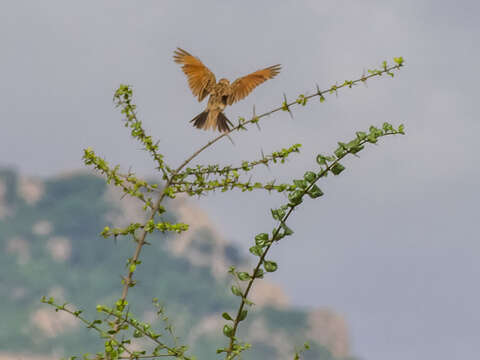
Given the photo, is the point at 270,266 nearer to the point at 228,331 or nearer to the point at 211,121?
the point at 228,331

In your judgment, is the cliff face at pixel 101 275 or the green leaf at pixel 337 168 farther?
the cliff face at pixel 101 275

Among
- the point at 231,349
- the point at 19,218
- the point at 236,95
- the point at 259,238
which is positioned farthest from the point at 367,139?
the point at 19,218

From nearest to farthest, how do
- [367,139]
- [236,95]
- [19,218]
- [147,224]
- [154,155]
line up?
[367,139], [147,224], [154,155], [236,95], [19,218]

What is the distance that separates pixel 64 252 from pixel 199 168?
14263cm

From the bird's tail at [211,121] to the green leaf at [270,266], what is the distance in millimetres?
1185

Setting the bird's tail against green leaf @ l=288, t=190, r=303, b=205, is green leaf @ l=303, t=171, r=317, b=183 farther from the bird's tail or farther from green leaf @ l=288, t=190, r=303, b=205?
the bird's tail

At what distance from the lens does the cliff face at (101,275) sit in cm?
12250

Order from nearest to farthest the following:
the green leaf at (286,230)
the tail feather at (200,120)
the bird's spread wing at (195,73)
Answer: the green leaf at (286,230) → the tail feather at (200,120) → the bird's spread wing at (195,73)

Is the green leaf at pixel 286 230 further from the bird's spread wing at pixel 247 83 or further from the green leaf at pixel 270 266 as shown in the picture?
the bird's spread wing at pixel 247 83

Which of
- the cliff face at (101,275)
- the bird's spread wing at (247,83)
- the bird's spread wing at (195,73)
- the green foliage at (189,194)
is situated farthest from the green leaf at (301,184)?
the cliff face at (101,275)

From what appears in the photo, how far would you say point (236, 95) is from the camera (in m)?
3.87

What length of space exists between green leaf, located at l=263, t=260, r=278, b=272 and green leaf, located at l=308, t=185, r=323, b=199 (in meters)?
0.24

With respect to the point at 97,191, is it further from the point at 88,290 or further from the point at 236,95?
the point at 236,95

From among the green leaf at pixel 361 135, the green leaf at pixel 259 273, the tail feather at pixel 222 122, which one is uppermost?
the tail feather at pixel 222 122
